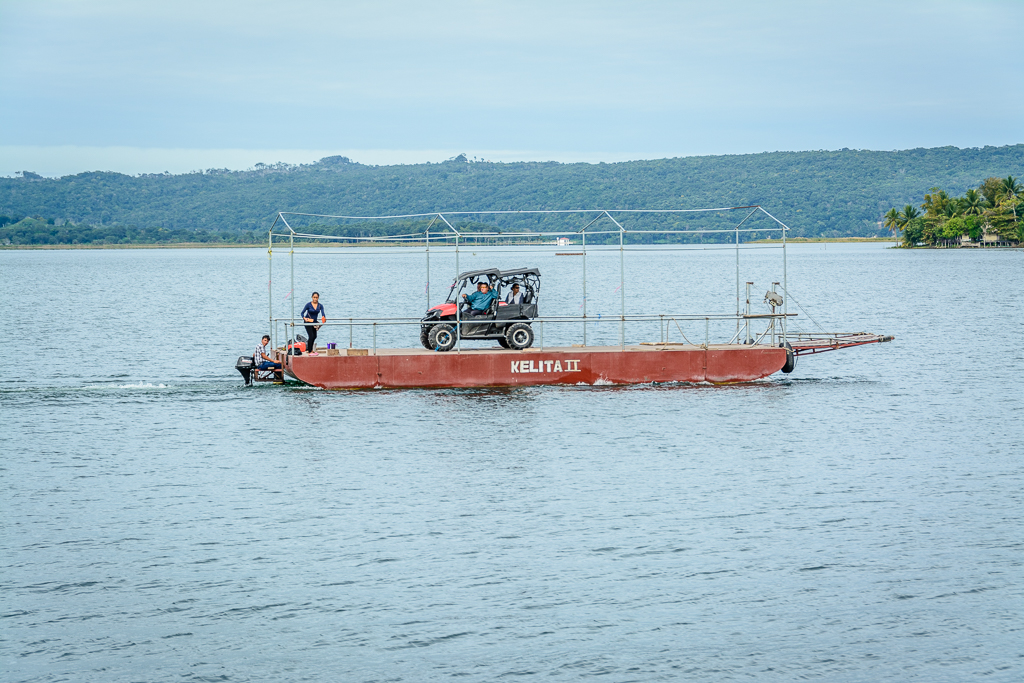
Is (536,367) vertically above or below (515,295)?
below

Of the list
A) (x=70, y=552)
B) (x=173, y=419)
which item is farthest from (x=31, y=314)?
(x=70, y=552)

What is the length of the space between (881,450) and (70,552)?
64.0ft

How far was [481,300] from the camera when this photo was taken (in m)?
33.8

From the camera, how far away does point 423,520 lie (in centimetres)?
2156

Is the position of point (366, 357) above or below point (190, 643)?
above

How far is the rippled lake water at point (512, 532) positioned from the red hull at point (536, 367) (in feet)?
2.33

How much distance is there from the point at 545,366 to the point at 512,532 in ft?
44.1

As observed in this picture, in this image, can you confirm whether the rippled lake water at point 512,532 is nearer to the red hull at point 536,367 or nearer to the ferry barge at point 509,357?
the red hull at point 536,367

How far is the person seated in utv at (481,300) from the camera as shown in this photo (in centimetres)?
3384

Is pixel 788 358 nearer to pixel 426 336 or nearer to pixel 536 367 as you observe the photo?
pixel 536 367

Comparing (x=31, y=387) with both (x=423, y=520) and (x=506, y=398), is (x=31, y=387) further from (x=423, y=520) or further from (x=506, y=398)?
(x=423, y=520)

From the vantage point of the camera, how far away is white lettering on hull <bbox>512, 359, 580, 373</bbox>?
3366cm

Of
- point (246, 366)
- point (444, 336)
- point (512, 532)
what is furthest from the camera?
point (246, 366)

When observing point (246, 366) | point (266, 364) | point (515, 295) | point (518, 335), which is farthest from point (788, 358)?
point (246, 366)
